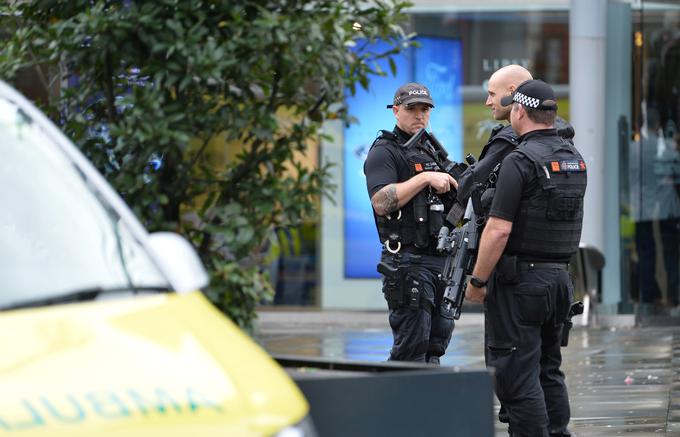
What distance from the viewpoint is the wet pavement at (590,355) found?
8094 mm

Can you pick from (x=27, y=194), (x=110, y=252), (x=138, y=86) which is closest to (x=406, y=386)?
(x=110, y=252)

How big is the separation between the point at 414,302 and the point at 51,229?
372cm

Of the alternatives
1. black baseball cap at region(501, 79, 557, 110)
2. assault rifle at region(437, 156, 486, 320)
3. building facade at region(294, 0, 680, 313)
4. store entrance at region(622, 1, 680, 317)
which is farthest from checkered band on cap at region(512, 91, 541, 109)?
store entrance at region(622, 1, 680, 317)

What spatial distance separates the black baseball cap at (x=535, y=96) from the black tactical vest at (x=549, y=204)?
0.16 metres

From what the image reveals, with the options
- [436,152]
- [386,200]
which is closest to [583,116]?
[436,152]

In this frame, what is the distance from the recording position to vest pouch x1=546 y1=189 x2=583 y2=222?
6.11m

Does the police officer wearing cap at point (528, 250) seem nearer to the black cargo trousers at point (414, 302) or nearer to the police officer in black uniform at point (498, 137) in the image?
the police officer in black uniform at point (498, 137)

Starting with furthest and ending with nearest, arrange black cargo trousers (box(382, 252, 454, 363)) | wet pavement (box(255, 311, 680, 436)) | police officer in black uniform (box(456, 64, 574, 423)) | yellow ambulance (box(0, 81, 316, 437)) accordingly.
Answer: wet pavement (box(255, 311, 680, 436)) → black cargo trousers (box(382, 252, 454, 363)) → police officer in black uniform (box(456, 64, 574, 423)) → yellow ambulance (box(0, 81, 316, 437))

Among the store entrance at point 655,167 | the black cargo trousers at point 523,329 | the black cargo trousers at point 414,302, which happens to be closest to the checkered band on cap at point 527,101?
the black cargo trousers at point 523,329

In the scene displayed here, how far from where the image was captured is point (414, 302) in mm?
7301

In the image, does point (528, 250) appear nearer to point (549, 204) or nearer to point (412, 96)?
point (549, 204)

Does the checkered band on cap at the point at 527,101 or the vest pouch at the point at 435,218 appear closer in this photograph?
the checkered band on cap at the point at 527,101

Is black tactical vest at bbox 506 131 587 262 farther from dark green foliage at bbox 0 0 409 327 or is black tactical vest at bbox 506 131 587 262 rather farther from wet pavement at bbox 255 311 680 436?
dark green foliage at bbox 0 0 409 327

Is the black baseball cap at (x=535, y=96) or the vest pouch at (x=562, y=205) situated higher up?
the black baseball cap at (x=535, y=96)
